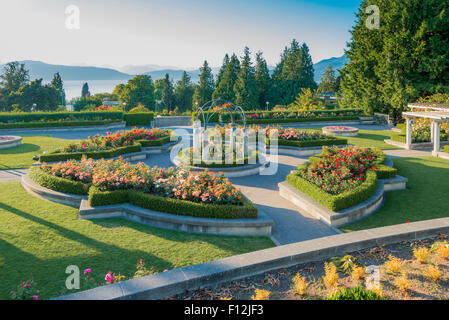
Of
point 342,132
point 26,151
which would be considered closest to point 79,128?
point 26,151

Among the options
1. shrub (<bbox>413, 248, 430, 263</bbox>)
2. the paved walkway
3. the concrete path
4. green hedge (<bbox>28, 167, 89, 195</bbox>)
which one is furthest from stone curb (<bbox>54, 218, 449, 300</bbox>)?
the concrete path

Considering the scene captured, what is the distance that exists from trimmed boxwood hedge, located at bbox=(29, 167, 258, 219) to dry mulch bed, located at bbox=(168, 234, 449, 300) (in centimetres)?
245

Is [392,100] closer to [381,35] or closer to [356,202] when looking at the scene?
[381,35]

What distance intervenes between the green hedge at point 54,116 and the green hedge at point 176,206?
1913 cm

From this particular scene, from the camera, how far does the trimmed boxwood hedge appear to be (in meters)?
7.05

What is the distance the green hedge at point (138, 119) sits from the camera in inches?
1054

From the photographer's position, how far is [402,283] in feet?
13.5

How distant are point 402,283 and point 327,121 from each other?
25.0 m

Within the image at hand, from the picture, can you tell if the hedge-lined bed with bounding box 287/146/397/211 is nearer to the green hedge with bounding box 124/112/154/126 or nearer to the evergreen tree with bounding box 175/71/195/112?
the green hedge with bounding box 124/112/154/126

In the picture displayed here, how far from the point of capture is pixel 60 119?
24.2 meters

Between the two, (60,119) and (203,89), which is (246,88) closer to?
(203,89)

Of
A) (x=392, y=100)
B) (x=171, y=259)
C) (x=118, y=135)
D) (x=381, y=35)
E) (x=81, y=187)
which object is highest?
(x=381, y=35)

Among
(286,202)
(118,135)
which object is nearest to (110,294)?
(286,202)

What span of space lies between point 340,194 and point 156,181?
15.1 ft
